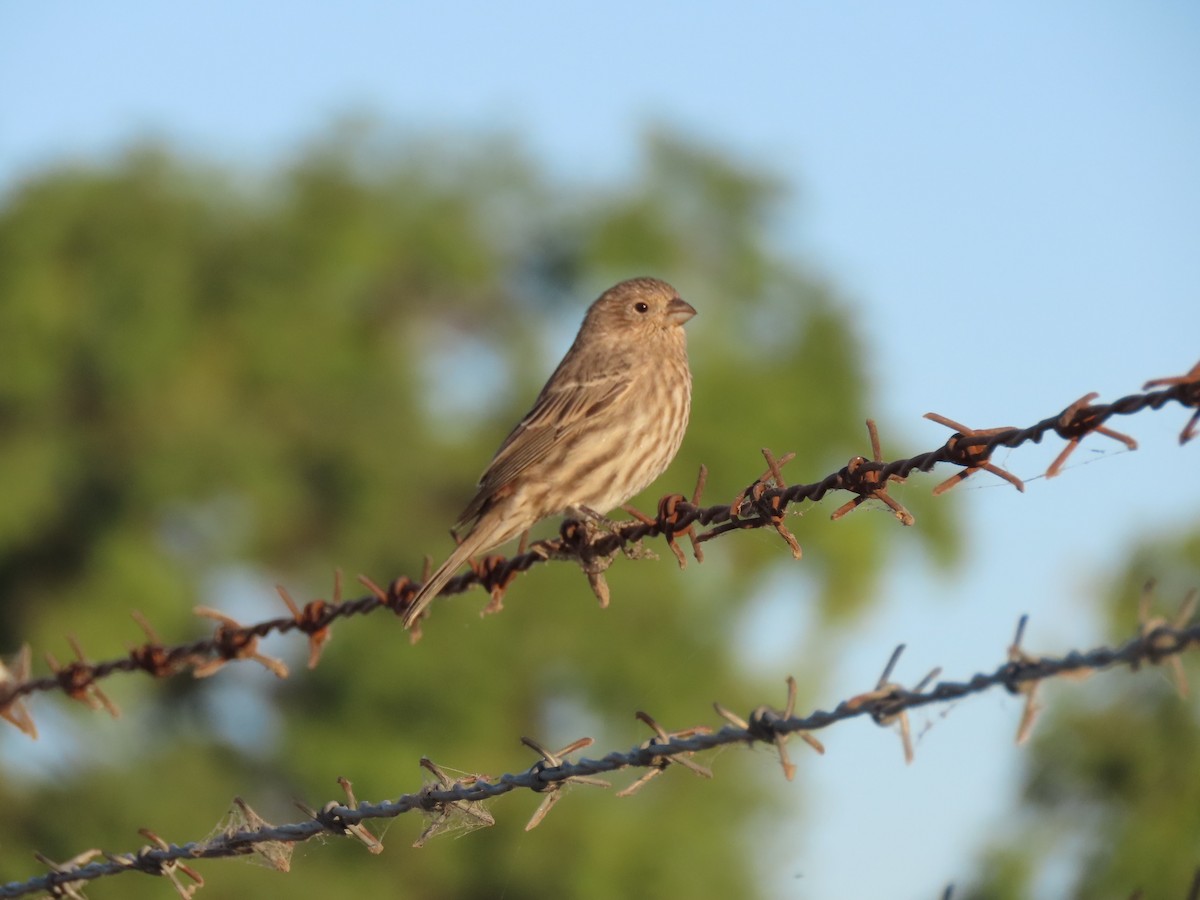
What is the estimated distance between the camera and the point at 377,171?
28625mm

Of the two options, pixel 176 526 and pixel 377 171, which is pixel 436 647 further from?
pixel 377 171

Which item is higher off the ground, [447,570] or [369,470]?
[369,470]

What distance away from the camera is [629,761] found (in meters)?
3.86

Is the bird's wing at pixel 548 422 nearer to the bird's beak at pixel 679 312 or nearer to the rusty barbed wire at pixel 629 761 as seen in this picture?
the bird's beak at pixel 679 312

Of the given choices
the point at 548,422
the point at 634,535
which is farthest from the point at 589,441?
the point at 634,535

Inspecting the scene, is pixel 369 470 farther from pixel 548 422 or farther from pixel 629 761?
pixel 629 761

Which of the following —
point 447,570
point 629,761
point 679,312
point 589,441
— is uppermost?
point 679,312

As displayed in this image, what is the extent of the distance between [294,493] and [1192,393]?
77.0 feet

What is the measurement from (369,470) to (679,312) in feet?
58.4

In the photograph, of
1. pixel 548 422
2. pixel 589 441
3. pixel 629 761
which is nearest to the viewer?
pixel 629 761

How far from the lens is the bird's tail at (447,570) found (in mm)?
6215

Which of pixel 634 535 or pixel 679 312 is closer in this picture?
pixel 634 535

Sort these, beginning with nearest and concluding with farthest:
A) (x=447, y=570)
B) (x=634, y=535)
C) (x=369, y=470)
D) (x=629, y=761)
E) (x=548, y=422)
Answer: (x=629, y=761) < (x=634, y=535) < (x=447, y=570) < (x=548, y=422) < (x=369, y=470)

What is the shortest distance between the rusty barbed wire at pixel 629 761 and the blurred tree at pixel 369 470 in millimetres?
15909
